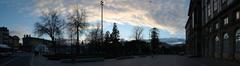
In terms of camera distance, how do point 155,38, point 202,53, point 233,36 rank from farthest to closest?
point 155,38
point 202,53
point 233,36

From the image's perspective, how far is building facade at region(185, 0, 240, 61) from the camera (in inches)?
2009

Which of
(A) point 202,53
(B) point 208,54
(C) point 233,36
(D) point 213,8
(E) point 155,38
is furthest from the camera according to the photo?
(E) point 155,38

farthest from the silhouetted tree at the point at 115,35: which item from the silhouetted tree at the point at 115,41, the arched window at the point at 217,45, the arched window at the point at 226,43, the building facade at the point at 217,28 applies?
the arched window at the point at 226,43

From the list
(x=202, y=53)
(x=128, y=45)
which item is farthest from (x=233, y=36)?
(x=128, y=45)

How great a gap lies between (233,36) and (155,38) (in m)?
110

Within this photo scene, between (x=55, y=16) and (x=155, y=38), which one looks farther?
(x=155, y=38)

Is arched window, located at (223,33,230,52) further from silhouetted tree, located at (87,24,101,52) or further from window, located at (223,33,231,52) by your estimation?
silhouetted tree, located at (87,24,101,52)

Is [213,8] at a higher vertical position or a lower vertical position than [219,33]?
higher

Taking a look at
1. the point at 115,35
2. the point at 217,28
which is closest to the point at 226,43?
the point at 217,28

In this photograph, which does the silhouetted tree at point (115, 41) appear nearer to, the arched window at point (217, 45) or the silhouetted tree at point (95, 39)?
the silhouetted tree at point (95, 39)

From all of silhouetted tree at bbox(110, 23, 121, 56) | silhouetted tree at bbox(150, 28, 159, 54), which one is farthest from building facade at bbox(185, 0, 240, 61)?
silhouetted tree at bbox(150, 28, 159, 54)

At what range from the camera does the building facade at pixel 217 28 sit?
51031 mm

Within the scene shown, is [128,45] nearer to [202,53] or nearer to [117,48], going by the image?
[117,48]

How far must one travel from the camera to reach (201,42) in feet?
278
